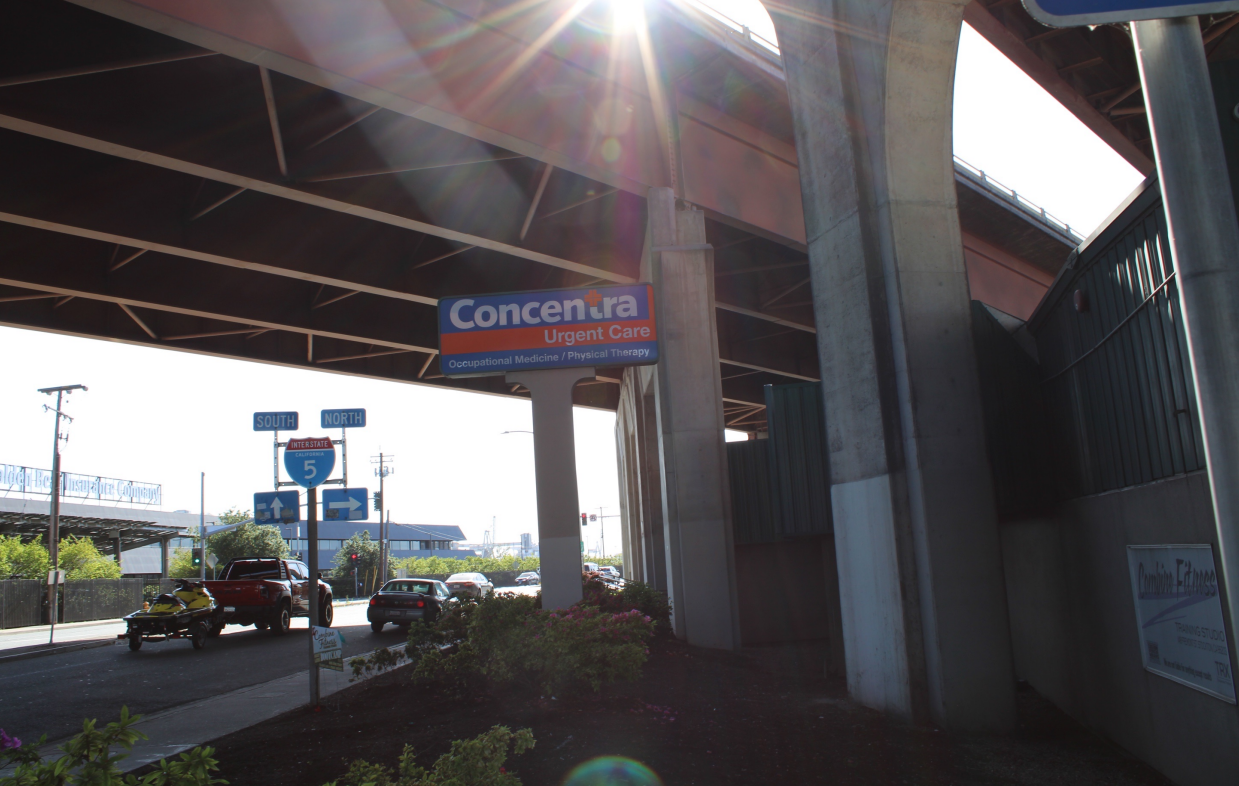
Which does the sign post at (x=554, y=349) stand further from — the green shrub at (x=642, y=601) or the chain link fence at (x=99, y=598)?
the chain link fence at (x=99, y=598)

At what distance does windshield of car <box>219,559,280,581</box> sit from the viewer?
74.8 ft

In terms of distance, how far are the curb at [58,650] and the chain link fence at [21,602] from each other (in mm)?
14278

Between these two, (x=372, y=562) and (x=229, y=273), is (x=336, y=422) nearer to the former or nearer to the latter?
(x=229, y=273)

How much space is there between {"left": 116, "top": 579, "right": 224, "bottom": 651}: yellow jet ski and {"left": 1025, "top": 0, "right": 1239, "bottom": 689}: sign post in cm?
1987

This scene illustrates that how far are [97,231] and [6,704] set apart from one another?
710cm

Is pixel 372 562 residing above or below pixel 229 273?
below

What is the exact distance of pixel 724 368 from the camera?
1132 inches

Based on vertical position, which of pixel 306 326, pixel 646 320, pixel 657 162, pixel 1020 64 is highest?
pixel 1020 64

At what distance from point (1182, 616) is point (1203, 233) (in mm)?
3859

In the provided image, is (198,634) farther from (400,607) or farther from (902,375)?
(902,375)

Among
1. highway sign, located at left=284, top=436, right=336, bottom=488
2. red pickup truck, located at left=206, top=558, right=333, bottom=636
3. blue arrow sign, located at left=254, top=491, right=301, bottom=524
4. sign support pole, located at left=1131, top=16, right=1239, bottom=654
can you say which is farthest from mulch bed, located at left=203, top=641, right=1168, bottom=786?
red pickup truck, located at left=206, top=558, right=333, bottom=636

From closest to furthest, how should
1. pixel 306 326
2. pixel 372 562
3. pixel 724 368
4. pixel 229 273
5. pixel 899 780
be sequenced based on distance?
pixel 899 780, pixel 229 273, pixel 306 326, pixel 724 368, pixel 372 562

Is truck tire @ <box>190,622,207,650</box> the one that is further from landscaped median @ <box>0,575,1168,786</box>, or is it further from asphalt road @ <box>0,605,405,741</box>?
landscaped median @ <box>0,575,1168,786</box>

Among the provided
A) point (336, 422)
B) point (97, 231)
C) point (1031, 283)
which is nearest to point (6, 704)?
point (336, 422)
